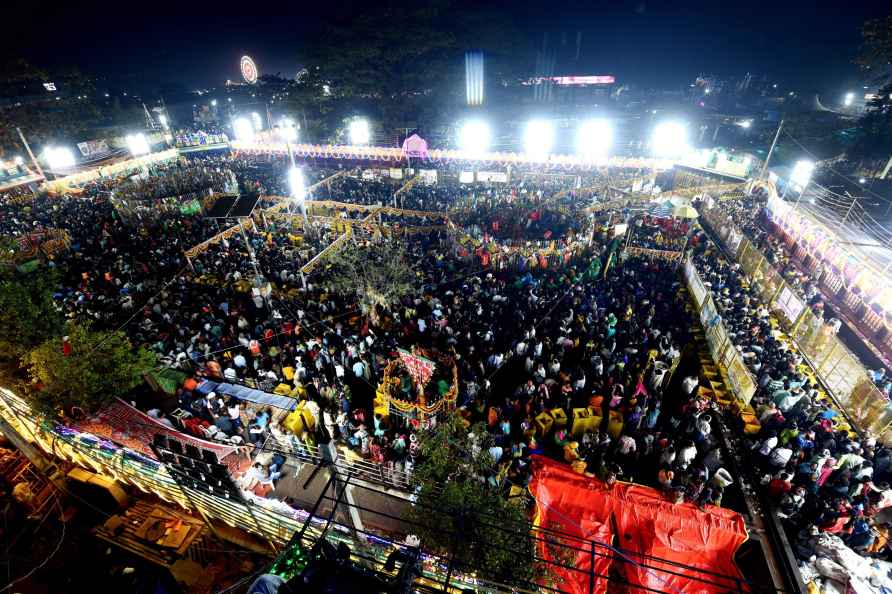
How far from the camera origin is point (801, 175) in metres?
20.6

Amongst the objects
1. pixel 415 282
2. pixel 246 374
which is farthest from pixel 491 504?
pixel 415 282

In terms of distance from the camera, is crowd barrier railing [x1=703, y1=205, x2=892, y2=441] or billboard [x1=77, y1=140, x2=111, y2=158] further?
billboard [x1=77, y1=140, x2=111, y2=158]

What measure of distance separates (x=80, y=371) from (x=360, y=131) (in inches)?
1384

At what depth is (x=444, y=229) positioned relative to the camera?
1808cm

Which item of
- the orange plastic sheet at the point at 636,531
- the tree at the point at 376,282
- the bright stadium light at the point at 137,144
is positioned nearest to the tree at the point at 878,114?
the orange plastic sheet at the point at 636,531

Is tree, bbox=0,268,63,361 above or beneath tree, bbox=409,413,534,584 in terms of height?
above

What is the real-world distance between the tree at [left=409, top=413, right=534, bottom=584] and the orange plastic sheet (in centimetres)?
113

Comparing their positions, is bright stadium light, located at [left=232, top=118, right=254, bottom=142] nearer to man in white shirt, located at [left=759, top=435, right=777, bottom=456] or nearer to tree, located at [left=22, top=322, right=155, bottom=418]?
tree, located at [left=22, top=322, right=155, bottom=418]

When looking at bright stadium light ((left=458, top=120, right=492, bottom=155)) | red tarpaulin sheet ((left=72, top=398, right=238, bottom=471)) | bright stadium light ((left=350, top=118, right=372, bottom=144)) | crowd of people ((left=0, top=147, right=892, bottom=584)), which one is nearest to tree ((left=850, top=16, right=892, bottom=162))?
crowd of people ((left=0, top=147, right=892, bottom=584))

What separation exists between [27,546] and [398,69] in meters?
39.6

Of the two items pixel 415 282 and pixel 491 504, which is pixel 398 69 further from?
pixel 491 504

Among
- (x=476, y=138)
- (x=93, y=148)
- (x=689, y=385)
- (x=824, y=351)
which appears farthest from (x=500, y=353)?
(x=93, y=148)

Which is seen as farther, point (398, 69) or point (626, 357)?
point (398, 69)

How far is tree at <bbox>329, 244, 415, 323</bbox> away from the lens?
12.3 m
